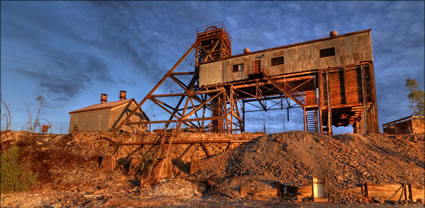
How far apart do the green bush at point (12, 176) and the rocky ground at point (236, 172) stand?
1.38 ft

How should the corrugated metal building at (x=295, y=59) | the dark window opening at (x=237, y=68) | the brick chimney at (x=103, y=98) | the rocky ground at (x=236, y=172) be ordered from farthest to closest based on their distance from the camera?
the brick chimney at (x=103, y=98)
the dark window opening at (x=237, y=68)
the corrugated metal building at (x=295, y=59)
the rocky ground at (x=236, y=172)

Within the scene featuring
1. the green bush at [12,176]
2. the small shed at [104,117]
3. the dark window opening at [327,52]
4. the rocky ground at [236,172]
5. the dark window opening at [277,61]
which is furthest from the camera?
the small shed at [104,117]

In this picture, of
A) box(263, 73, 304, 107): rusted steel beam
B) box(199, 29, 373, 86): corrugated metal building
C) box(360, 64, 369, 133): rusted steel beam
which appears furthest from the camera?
box(263, 73, 304, 107): rusted steel beam

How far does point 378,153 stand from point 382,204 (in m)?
5.04

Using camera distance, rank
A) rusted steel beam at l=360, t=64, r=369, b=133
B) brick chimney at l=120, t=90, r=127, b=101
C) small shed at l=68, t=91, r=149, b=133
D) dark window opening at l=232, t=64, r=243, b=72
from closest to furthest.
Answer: rusted steel beam at l=360, t=64, r=369, b=133
dark window opening at l=232, t=64, r=243, b=72
small shed at l=68, t=91, r=149, b=133
brick chimney at l=120, t=90, r=127, b=101

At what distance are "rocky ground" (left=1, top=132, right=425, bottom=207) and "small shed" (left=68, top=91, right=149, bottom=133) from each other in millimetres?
6474

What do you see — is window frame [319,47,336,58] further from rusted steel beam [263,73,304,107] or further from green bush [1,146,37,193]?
green bush [1,146,37,193]

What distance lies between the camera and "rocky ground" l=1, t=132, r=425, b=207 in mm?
12398

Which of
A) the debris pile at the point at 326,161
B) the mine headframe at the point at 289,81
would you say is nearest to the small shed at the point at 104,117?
the mine headframe at the point at 289,81

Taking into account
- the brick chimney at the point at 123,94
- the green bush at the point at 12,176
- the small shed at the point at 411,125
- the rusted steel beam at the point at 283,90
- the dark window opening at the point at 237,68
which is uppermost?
the dark window opening at the point at 237,68

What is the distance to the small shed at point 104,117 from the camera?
2647cm

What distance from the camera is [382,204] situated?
11.5 meters

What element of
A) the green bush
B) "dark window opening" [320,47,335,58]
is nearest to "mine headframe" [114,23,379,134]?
"dark window opening" [320,47,335,58]

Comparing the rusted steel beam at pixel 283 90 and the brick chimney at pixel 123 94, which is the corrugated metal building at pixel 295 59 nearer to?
the rusted steel beam at pixel 283 90
